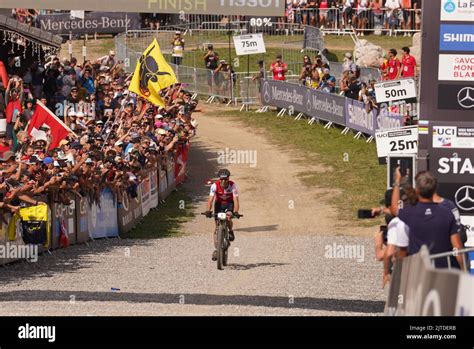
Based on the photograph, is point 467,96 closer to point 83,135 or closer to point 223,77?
point 83,135

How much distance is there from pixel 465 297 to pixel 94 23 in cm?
4130

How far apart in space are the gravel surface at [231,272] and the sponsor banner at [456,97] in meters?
3.12

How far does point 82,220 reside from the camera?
23906 millimetres

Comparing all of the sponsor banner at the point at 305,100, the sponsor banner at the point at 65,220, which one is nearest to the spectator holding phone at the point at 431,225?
the sponsor banner at the point at 65,220

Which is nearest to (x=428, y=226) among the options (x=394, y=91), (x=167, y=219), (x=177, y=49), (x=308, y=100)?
(x=167, y=219)

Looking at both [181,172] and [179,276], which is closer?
[179,276]

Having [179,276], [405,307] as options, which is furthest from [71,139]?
[405,307]

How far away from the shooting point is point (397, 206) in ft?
49.4

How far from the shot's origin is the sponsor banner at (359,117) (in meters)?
35.2

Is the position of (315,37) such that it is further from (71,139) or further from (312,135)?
(71,139)

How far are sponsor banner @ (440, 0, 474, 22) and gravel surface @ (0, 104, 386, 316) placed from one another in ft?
14.4

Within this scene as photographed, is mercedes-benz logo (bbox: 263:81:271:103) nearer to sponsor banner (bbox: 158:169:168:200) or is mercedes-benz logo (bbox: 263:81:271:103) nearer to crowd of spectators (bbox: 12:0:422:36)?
crowd of spectators (bbox: 12:0:422:36)

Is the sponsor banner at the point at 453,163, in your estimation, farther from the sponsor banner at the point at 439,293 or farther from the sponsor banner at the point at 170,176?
the sponsor banner at the point at 170,176

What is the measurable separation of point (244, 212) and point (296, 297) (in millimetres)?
11157
